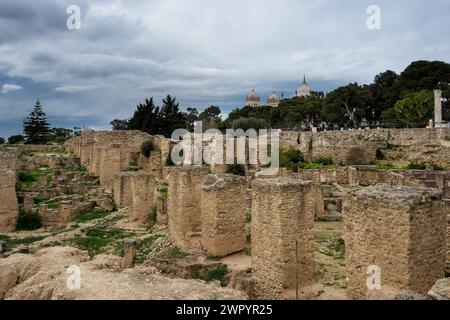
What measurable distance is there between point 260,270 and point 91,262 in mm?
3470

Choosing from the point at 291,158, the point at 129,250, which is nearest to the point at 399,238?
the point at 129,250

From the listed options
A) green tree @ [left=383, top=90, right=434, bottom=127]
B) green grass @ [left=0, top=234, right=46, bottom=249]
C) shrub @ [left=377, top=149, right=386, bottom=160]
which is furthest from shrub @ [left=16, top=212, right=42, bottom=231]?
green tree @ [left=383, top=90, right=434, bottom=127]

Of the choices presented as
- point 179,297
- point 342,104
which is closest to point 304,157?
point 342,104

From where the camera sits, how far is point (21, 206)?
55.4 ft

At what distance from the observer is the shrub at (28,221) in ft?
53.5

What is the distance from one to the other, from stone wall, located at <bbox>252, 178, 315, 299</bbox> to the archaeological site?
0.07 ft

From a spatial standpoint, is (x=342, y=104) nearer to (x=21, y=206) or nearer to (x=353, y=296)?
(x=21, y=206)

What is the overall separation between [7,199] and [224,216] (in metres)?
10.8

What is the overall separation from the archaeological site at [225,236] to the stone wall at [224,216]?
0.03 m

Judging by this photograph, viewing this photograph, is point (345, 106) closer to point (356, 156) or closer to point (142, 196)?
point (356, 156)

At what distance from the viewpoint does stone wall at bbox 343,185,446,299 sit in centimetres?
583

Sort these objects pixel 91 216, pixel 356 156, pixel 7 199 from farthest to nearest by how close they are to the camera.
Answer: pixel 356 156
pixel 91 216
pixel 7 199

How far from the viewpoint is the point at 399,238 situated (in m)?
5.88

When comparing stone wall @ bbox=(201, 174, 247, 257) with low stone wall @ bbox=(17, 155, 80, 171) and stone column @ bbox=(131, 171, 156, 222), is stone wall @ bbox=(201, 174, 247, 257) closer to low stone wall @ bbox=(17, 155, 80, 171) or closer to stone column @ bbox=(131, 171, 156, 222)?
→ stone column @ bbox=(131, 171, 156, 222)
